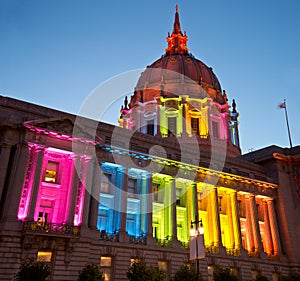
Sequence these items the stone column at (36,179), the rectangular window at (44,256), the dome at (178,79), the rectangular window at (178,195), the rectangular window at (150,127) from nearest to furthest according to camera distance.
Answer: the rectangular window at (44,256)
the stone column at (36,179)
the rectangular window at (178,195)
the rectangular window at (150,127)
the dome at (178,79)

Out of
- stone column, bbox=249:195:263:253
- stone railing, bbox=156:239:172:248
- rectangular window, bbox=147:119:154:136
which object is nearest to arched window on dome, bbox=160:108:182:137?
rectangular window, bbox=147:119:154:136

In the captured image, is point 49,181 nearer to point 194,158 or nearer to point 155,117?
point 194,158

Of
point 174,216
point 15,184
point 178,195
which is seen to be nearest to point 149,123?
point 178,195

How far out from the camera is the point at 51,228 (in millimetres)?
30672

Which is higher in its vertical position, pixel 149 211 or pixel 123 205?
pixel 123 205

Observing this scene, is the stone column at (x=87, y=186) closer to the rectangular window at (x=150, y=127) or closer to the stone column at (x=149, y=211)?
the stone column at (x=149, y=211)

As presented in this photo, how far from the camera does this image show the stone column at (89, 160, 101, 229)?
33875 millimetres

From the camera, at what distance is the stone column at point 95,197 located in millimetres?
33875

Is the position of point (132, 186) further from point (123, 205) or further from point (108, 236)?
point (108, 236)

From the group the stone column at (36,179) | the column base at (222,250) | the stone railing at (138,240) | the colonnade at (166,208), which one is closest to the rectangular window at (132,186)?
the colonnade at (166,208)

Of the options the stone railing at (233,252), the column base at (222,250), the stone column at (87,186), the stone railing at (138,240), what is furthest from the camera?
the stone railing at (233,252)

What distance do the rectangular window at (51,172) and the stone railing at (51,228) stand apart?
5.28 m

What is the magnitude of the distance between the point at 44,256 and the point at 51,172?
844 centimetres

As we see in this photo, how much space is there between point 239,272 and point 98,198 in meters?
18.6
